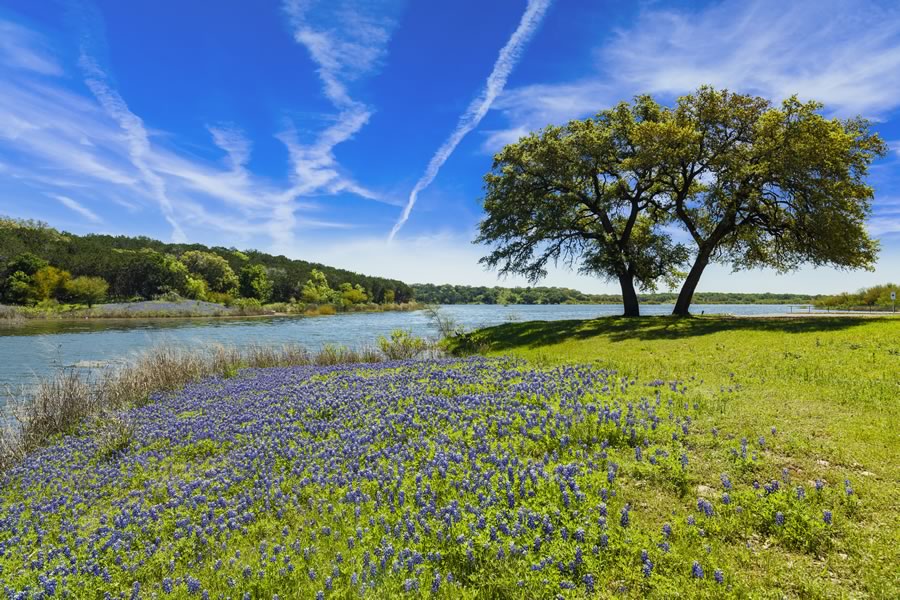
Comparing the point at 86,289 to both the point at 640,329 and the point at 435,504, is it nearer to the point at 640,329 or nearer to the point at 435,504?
the point at 640,329

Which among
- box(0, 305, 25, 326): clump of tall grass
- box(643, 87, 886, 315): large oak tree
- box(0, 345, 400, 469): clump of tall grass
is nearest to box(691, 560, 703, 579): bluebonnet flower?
box(0, 345, 400, 469): clump of tall grass

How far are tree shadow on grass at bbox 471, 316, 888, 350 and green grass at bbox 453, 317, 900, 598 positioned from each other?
1.07 feet

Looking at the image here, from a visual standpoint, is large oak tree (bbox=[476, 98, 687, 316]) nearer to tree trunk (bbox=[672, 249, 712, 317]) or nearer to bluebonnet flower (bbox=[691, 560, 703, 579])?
tree trunk (bbox=[672, 249, 712, 317])

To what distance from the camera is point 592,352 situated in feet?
60.1

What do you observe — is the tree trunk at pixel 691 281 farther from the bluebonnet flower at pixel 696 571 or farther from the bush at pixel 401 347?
the bluebonnet flower at pixel 696 571

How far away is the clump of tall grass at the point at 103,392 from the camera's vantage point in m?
10.9

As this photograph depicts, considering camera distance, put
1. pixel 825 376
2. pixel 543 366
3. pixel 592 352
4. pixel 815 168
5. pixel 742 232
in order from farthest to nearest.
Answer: pixel 742 232 < pixel 815 168 < pixel 592 352 < pixel 543 366 < pixel 825 376

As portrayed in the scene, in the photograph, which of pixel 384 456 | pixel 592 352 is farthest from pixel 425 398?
pixel 592 352

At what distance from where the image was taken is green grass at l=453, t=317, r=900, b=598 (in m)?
4.16

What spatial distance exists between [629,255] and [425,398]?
23119mm

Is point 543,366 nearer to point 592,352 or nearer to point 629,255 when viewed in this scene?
point 592,352

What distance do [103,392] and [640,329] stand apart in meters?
22.9

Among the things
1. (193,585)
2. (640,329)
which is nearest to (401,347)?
(640,329)

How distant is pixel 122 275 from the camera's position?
10050 cm
